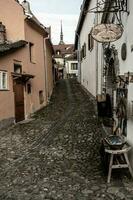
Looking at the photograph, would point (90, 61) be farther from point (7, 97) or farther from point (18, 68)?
point (7, 97)

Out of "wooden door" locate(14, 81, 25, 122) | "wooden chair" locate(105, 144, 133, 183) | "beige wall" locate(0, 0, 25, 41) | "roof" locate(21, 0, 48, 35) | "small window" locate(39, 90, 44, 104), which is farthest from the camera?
"small window" locate(39, 90, 44, 104)

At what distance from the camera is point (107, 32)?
7621mm

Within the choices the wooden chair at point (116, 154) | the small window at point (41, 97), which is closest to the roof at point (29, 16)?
the small window at point (41, 97)

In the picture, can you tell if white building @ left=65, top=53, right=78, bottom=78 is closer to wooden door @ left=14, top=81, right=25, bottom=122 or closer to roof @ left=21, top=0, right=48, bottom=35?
Answer: roof @ left=21, top=0, right=48, bottom=35

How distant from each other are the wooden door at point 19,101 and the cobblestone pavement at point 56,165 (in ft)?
4.39

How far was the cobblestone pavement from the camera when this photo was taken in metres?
5.96

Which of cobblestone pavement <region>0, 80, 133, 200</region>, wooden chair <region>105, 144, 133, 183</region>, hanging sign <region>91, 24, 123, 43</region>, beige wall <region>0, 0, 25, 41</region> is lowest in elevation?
cobblestone pavement <region>0, 80, 133, 200</region>

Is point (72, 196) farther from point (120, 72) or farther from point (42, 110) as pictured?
point (42, 110)

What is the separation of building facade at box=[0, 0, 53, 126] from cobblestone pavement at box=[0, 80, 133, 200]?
4.85ft

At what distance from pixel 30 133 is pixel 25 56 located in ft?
16.5

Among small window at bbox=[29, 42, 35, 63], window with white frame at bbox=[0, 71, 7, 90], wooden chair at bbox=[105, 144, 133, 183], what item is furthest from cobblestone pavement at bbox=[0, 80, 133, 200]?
Answer: small window at bbox=[29, 42, 35, 63]

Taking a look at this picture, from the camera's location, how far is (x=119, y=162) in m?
6.66

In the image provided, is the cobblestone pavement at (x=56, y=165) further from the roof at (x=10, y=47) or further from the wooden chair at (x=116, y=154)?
the roof at (x=10, y=47)

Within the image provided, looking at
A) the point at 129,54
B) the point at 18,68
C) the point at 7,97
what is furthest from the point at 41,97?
the point at 129,54
